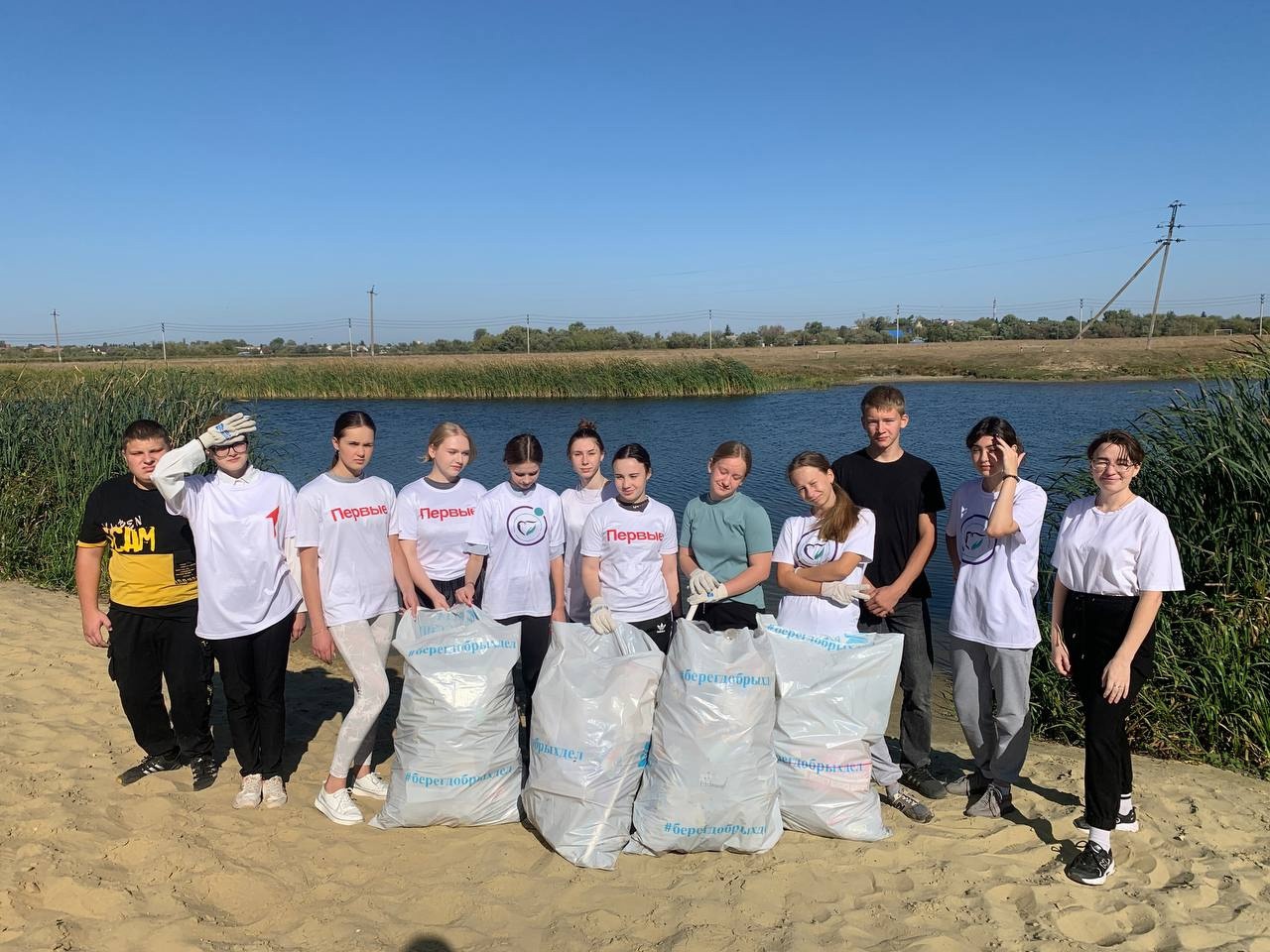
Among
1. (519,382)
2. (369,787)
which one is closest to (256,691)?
→ (369,787)

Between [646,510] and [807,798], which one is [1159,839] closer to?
[807,798]

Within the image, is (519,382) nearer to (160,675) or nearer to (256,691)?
(160,675)

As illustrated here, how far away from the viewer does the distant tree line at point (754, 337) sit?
65812 mm

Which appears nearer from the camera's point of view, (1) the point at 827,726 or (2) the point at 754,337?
(1) the point at 827,726

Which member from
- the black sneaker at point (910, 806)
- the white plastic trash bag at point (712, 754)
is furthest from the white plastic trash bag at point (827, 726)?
the black sneaker at point (910, 806)

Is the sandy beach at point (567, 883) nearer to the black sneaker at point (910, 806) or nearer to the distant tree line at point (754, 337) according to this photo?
the black sneaker at point (910, 806)

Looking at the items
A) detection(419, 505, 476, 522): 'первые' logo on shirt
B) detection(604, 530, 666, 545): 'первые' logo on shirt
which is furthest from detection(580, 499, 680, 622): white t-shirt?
detection(419, 505, 476, 522): 'первые' logo on shirt

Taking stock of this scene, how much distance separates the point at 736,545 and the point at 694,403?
76.2 feet

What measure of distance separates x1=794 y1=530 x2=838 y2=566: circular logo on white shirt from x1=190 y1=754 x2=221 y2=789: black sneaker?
2.83 metres

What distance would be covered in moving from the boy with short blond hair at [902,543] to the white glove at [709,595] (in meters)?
0.67

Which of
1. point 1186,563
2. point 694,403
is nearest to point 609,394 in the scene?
point 694,403

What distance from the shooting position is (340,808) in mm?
3535

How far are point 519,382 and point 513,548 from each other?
2499 cm

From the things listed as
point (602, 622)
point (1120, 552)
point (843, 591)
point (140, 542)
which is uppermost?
point (1120, 552)
